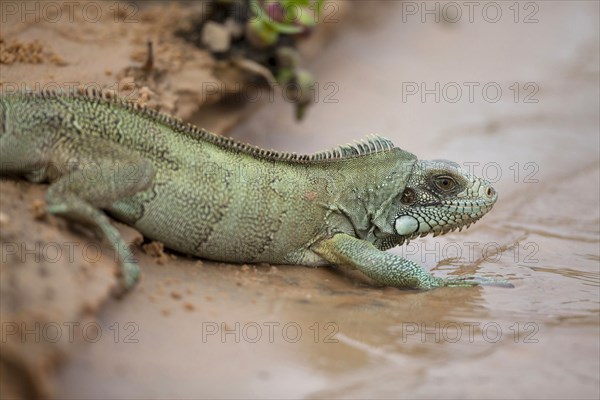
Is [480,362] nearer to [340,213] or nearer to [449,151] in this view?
[340,213]

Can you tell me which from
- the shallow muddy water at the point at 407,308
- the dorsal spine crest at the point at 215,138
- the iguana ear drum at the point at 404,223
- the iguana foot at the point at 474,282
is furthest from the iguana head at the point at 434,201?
the shallow muddy water at the point at 407,308

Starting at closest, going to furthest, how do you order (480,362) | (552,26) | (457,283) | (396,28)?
(480,362)
(457,283)
(396,28)
(552,26)

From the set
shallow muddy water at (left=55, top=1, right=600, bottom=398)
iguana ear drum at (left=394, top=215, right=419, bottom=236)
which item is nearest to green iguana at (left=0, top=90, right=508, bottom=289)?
iguana ear drum at (left=394, top=215, right=419, bottom=236)

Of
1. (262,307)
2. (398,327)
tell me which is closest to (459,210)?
(398,327)

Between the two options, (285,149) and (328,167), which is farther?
(285,149)

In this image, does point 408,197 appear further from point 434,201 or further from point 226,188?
point 226,188

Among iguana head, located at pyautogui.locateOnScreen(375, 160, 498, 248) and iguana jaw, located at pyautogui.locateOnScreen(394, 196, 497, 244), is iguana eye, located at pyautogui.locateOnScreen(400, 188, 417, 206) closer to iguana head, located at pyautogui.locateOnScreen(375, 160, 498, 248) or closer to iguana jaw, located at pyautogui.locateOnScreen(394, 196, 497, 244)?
iguana head, located at pyautogui.locateOnScreen(375, 160, 498, 248)

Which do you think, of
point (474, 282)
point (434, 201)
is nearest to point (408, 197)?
point (434, 201)

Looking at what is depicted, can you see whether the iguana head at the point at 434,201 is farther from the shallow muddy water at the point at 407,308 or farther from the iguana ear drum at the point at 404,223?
the shallow muddy water at the point at 407,308
